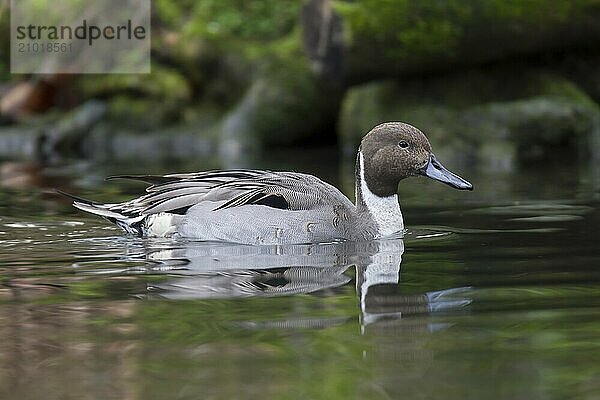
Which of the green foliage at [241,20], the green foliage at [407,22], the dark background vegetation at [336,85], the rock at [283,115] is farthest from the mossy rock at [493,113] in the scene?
the green foliage at [241,20]

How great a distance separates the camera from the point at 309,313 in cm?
473

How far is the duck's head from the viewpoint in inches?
286

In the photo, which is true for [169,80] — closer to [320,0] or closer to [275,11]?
[275,11]

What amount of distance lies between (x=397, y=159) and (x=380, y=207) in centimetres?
30

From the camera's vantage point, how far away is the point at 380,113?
48.0 ft

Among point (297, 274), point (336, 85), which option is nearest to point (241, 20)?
point (336, 85)

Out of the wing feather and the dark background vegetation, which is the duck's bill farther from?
the dark background vegetation

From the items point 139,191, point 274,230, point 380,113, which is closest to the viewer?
point 274,230

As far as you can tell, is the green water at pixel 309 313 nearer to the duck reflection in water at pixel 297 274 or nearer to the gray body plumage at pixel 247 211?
the duck reflection in water at pixel 297 274

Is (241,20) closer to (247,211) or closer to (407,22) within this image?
(407,22)

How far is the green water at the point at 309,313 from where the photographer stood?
3.63 meters

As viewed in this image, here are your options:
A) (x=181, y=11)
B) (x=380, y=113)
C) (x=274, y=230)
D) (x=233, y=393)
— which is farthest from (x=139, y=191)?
(x=181, y=11)

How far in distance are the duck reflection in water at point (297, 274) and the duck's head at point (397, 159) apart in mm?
417

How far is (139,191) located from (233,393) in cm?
708
